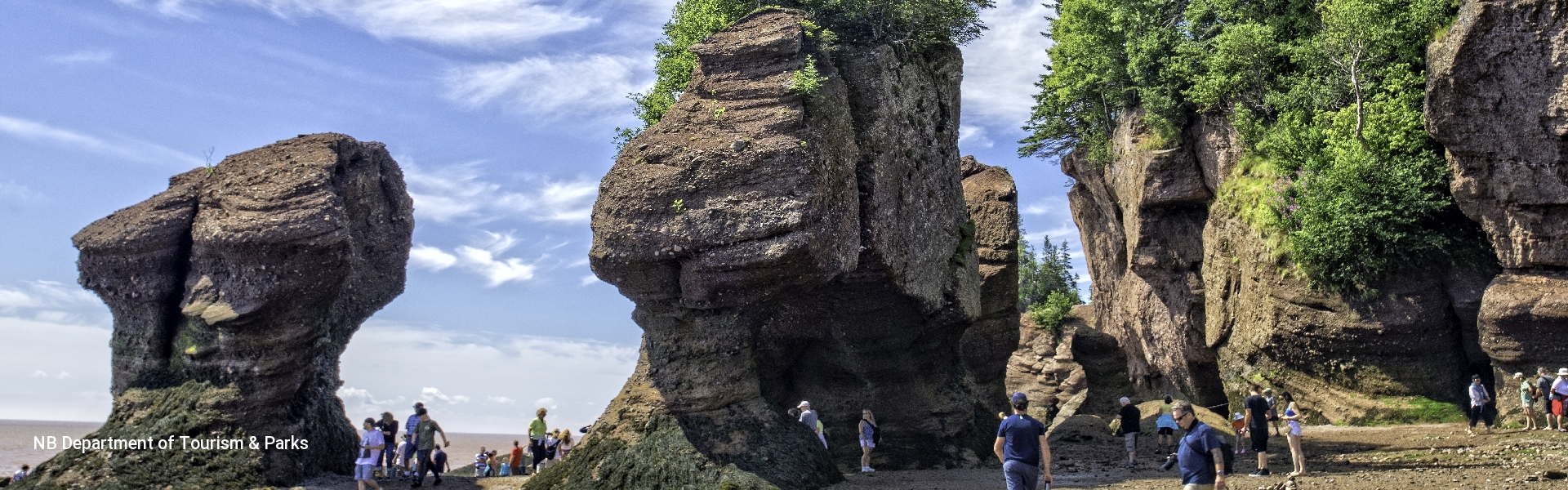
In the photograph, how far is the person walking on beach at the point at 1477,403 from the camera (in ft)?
76.4

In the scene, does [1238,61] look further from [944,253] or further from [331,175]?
[331,175]

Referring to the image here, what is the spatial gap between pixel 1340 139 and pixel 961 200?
10319 mm

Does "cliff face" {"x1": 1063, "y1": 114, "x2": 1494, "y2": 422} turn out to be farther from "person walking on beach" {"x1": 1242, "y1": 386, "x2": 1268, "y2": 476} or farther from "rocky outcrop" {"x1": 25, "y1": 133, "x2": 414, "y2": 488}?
"rocky outcrop" {"x1": 25, "y1": 133, "x2": 414, "y2": 488}

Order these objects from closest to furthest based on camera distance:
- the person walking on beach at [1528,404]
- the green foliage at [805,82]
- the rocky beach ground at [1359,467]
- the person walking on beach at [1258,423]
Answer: the rocky beach ground at [1359,467], the person walking on beach at [1258,423], the green foliage at [805,82], the person walking on beach at [1528,404]

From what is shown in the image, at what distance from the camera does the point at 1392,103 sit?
2662cm

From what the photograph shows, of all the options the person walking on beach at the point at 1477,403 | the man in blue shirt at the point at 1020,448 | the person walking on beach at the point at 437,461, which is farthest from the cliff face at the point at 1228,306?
the person walking on beach at the point at 437,461

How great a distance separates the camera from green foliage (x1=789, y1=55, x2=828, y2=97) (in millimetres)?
19000

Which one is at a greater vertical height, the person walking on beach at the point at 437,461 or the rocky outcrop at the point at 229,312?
the rocky outcrop at the point at 229,312

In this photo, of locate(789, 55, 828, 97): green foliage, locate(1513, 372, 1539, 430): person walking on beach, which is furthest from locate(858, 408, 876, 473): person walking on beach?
locate(1513, 372, 1539, 430): person walking on beach

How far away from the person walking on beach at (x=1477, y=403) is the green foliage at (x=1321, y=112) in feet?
13.7

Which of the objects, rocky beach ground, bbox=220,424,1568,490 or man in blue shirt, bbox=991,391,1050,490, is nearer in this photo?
man in blue shirt, bbox=991,391,1050,490

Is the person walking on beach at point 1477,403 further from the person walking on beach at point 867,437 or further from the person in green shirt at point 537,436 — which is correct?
the person in green shirt at point 537,436

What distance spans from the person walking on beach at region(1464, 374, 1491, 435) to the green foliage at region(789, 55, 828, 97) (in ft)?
52.8

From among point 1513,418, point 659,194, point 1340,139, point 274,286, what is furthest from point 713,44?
point 1513,418
